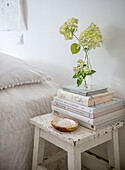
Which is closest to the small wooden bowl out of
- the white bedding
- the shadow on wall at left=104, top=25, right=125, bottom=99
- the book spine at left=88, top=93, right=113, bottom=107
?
the book spine at left=88, top=93, right=113, bottom=107

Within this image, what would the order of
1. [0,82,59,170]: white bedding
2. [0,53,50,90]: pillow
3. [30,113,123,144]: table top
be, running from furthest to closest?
[0,53,50,90]: pillow
[0,82,59,170]: white bedding
[30,113,123,144]: table top

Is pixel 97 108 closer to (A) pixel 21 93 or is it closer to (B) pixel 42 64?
(A) pixel 21 93

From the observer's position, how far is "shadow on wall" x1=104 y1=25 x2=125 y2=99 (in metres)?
1.10

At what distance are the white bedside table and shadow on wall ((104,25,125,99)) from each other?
241 mm

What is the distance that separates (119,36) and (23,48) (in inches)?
47.3

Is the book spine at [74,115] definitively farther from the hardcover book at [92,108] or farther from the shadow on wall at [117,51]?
the shadow on wall at [117,51]

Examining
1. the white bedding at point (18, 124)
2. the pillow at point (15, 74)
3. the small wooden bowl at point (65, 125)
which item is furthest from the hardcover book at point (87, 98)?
the pillow at point (15, 74)

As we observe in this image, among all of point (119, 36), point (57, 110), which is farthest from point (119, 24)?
point (57, 110)

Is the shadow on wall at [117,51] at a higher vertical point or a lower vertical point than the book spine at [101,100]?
higher

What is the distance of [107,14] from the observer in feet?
3.78

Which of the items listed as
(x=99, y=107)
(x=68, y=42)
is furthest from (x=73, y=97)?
(x=68, y=42)

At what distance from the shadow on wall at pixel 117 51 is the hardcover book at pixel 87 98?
0.43 ft

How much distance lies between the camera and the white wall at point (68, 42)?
44.3 inches

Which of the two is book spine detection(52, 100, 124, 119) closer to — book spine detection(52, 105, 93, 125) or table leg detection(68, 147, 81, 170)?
book spine detection(52, 105, 93, 125)
